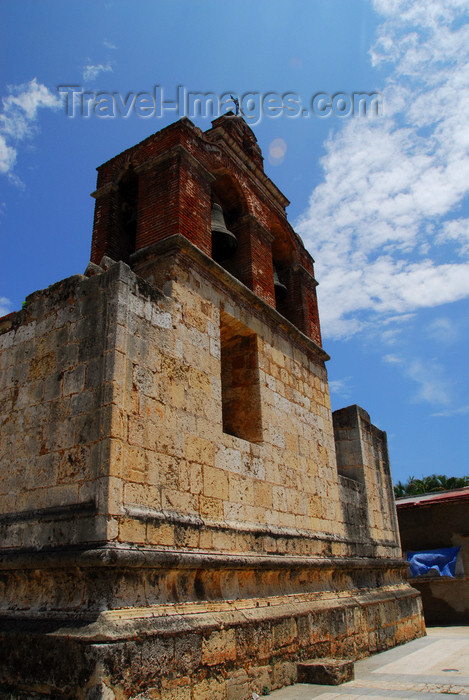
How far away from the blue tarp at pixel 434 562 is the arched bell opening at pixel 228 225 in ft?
27.0

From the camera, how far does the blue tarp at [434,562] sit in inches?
463

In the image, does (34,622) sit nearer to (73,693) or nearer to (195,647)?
(73,693)

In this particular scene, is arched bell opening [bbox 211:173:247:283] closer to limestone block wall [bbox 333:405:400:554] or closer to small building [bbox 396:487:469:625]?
limestone block wall [bbox 333:405:400:554]

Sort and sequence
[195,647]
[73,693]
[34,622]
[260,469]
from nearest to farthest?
1. [73,693]
2. [34,622]
3. [195,647]
4. [260,469]

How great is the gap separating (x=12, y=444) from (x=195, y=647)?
7.68 feet

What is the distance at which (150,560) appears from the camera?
398 centimetres

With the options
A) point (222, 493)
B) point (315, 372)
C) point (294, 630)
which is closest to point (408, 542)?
point (315, 372)

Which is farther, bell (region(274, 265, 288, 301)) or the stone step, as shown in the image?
bell (region(274, 265, 288, 301))

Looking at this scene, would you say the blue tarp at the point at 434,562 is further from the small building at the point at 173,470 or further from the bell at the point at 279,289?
the bell at the point at 279,289

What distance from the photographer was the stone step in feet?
16.8

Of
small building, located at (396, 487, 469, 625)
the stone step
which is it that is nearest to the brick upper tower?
the stone step

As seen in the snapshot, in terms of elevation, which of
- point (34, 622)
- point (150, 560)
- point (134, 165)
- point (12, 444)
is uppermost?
point (134, 165)

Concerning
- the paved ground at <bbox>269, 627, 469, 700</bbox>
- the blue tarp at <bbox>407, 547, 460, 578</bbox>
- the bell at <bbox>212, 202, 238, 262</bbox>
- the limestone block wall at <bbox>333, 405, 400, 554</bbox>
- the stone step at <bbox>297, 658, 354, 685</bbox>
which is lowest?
the paved ground at <bbox>269, 627, 469, 700</bbox>

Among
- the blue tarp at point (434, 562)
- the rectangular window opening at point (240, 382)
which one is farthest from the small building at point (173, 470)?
the blue tarp at point (434, 562)
